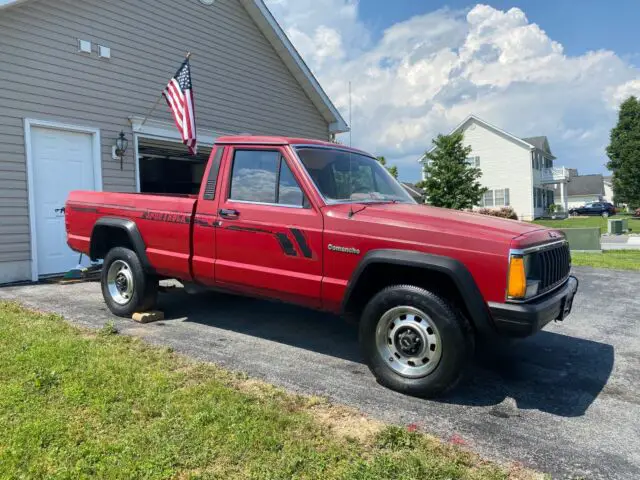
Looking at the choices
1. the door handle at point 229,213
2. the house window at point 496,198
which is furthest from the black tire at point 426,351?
the house window at point 496,198

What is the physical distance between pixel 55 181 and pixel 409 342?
7513mm

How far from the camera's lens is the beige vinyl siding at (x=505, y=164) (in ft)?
131

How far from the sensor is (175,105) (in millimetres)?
8172

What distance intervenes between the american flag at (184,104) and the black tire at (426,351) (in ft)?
17.6

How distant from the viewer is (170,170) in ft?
46.0

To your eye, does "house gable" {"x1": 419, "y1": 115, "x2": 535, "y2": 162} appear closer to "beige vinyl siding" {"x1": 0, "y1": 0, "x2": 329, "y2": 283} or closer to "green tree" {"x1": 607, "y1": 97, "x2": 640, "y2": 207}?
"green tree" {"x1": 607, "y1": 97, "x2": 640, "y2": 207}

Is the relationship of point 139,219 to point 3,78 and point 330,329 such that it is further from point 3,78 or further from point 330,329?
point 3,78

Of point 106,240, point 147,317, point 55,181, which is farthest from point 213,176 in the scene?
point 55,181

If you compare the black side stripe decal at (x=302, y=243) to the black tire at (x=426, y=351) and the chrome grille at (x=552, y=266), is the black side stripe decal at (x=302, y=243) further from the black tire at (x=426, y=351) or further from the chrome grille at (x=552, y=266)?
the chrome grille at (x=552, y=266)

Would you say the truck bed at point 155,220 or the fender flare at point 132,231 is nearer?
the truck bed at point 155,220

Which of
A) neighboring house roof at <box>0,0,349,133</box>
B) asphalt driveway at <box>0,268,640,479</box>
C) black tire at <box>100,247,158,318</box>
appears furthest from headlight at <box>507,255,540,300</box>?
neighboring house roof at <box>0,0,349,133</box>

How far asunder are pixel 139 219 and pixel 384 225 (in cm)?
295

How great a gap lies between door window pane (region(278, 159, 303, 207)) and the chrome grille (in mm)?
1985

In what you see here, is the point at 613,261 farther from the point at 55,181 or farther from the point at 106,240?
the point at 55,181
